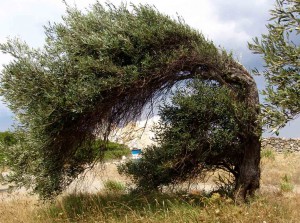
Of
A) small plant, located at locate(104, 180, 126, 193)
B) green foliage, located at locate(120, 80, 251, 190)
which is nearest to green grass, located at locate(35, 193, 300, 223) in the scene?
green foliage, located at locate(120, 80, 251, 190)

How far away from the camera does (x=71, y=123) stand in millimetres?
10406

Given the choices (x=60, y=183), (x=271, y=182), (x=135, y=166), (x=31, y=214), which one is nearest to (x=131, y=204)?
(x=135, y=166)

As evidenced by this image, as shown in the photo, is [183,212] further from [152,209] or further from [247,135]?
[247,135]

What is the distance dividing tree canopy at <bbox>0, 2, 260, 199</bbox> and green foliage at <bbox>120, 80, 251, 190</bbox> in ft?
1.60

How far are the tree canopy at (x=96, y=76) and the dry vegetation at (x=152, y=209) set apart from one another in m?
0.95

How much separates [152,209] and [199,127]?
2.48 metres

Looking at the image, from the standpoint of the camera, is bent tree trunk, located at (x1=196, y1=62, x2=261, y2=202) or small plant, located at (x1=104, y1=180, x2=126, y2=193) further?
small plant, located at (x1=104, y1=180, x2=126, y2=193)

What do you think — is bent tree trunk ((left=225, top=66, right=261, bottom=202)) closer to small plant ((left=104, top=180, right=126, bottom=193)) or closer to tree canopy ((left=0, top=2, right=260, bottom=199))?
tree canopy ((left=0, top=2, right=260, bottom=199))

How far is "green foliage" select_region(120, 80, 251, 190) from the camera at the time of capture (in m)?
10.3

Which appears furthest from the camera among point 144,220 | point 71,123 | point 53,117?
point 71,123

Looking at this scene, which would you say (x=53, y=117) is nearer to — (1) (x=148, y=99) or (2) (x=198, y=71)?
(1) (x=148, y=99)

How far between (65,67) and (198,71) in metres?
3.55

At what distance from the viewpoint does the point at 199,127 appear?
1044 cm

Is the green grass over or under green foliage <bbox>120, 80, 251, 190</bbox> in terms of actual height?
under
